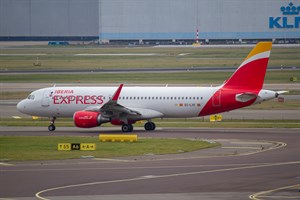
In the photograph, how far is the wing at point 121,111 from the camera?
56.9 meters

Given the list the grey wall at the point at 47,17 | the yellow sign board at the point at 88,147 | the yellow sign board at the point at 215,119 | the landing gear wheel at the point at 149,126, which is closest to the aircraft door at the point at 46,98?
the landing gear wheel at the point at 149,126

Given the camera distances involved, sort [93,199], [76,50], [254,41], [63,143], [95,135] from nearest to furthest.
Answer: [93,199] < [63,143] < [95,135] < [76,50] < [254,41]

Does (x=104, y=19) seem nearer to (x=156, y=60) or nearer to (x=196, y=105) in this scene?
(x=156, y=60)

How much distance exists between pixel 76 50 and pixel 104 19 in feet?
90.2

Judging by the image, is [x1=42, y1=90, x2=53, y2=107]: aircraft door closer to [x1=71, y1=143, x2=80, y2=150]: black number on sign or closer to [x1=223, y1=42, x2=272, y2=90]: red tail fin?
[x1=223, y1=42, x2=272, y2=90]: red tail fin

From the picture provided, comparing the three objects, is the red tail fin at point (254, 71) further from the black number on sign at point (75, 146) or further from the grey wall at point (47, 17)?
the grey wall at point (47, 17)

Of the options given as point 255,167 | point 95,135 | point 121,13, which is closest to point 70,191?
point 255,167

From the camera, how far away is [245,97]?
56.9 metres

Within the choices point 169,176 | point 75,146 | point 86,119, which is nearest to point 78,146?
point 75,146

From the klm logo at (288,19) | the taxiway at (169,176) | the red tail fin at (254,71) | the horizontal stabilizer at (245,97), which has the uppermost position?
the klm logo at (288,19)

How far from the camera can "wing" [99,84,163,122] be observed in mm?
56906

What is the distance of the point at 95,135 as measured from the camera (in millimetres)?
56594

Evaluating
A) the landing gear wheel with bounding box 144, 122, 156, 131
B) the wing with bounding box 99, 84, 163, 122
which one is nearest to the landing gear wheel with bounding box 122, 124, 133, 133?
the wing with bounding box 99, 84, 163, 122

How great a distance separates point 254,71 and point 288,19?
127416 mm
